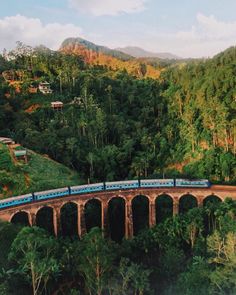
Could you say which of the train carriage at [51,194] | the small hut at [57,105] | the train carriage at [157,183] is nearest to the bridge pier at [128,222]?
the train carriage at [157,183]

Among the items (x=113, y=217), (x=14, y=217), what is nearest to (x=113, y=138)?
(x=113, y=217)

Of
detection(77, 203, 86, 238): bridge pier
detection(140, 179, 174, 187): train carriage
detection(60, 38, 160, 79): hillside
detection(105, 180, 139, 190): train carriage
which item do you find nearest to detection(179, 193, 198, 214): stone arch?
detection(140, 179, 174, 187): train carriage

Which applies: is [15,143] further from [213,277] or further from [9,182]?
[213,277]

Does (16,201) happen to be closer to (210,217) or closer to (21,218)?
(21,218)

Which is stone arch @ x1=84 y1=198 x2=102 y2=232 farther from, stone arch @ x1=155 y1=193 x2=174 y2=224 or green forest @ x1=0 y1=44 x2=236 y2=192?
stone arch @ x1=155 y1=193 x2=174 y2=224

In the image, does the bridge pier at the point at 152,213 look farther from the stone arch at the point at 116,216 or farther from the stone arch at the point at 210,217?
the stone arch at the point at 210,217

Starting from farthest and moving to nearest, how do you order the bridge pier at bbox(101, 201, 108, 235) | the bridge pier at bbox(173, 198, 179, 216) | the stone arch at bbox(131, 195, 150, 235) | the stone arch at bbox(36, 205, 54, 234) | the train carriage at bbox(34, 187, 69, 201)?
the stone arch at bbox(131, 195, 150, 235), the bridge pier at bbox(173, 198, 179, 216), the bridge pier at bbox(101, 201, 108, 235), the stone arch at bbox(36, 205, 54, 234), the train carriage at bbox(34, 187, 69, 201)
